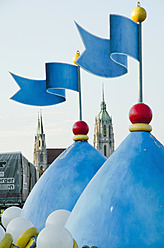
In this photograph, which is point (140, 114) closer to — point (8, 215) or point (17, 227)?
point (17, 227)

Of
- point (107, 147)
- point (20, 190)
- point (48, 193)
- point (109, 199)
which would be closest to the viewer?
point (109, 199)

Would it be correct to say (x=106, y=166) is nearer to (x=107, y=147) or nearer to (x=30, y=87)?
(x=30, y=87)

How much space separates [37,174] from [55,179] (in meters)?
22.9

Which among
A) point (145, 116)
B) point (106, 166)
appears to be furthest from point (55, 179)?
point (145, 116)

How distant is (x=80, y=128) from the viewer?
950 cm

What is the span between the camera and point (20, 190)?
26.8 m

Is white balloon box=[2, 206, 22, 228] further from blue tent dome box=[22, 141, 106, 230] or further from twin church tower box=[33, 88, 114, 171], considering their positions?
twin church tower box=[33, 88, 114, 171]

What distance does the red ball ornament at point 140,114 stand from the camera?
711 centimetres

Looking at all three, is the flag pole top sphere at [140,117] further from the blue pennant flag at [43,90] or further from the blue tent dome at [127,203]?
the blue pennant flag at [43,90]

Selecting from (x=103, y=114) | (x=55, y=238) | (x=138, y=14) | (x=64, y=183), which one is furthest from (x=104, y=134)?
(x=55, y=238)

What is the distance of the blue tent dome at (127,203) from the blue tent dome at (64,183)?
5.72 ft

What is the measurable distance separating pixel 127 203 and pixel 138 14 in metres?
3.46

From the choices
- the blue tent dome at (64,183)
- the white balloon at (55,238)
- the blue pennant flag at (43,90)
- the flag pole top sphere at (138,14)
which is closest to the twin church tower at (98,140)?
the blue pennant flag at (43,90)

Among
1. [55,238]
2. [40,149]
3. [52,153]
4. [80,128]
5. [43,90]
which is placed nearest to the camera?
[55,238]
